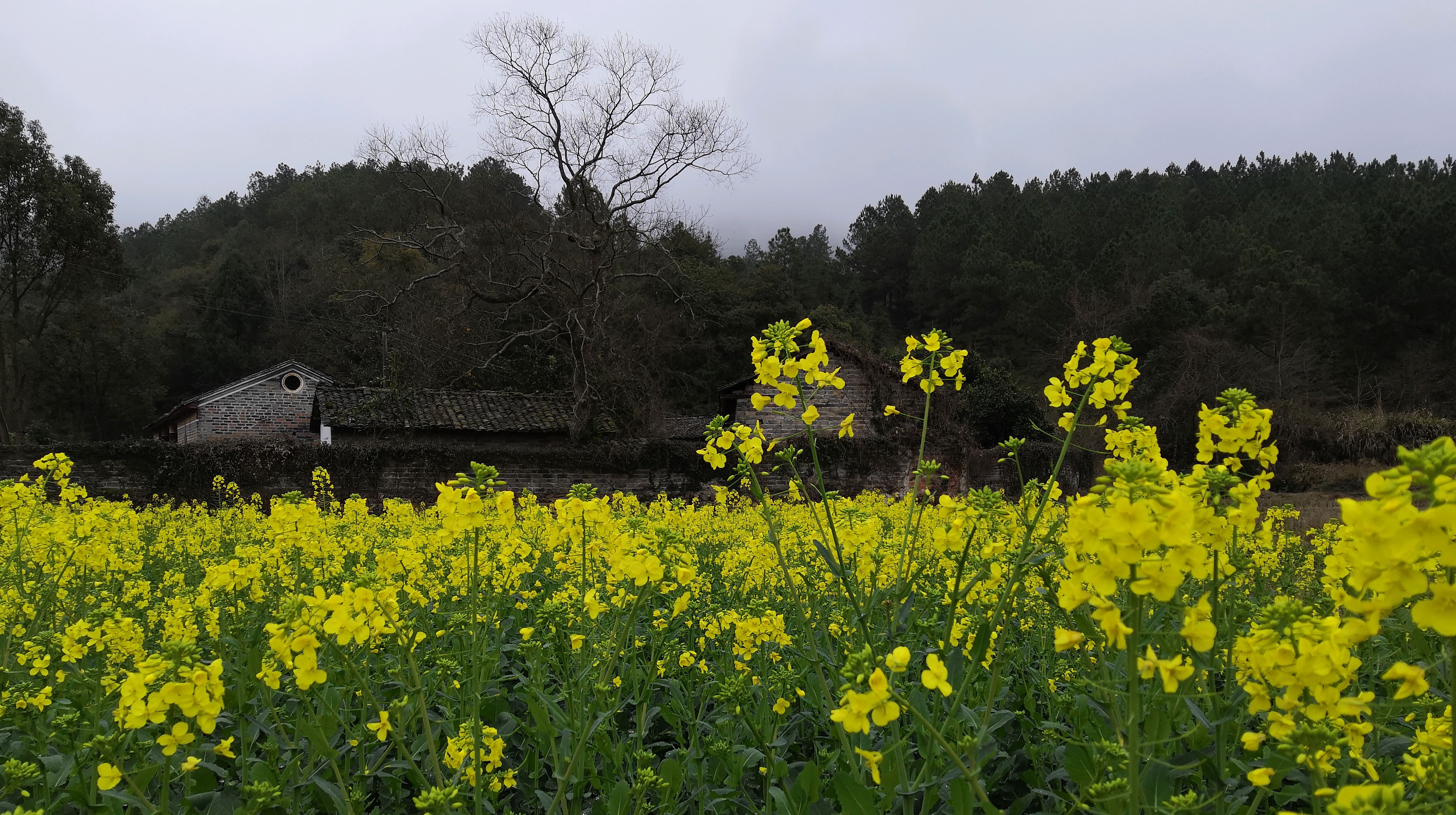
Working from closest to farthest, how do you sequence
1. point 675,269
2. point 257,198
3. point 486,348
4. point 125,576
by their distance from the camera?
point 125,576, point 675,269, point 486,348, point 257,198

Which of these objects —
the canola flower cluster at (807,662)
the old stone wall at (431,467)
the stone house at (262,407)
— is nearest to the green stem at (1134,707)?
the canola flower cluster at (807,662)

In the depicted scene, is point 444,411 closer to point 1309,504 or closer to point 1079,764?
point 1309,504

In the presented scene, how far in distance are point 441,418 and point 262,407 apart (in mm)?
10374

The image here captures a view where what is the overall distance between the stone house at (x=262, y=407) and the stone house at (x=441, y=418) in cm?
526

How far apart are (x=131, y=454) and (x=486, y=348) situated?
13807 millimetres

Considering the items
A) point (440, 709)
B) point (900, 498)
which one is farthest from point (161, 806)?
point (900, 498)

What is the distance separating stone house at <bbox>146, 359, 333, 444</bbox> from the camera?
2753cm

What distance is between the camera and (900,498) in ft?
61.7

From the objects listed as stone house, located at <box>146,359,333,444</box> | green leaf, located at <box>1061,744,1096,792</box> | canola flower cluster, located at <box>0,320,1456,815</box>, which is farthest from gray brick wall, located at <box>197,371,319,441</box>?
green leaf, located at <box>1061,744,1096,792</box>

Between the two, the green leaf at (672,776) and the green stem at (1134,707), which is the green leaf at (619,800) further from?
the green stem at (1134,707)

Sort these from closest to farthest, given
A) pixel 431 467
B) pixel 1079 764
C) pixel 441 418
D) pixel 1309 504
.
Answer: pixel 1079 764
pixel 1309 504
pixel 431 467
pixel 441 418

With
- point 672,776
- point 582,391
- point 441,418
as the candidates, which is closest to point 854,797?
point 672,776

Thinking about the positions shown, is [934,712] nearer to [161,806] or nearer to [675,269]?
[161,806]

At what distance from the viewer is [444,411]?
73.8 ft
